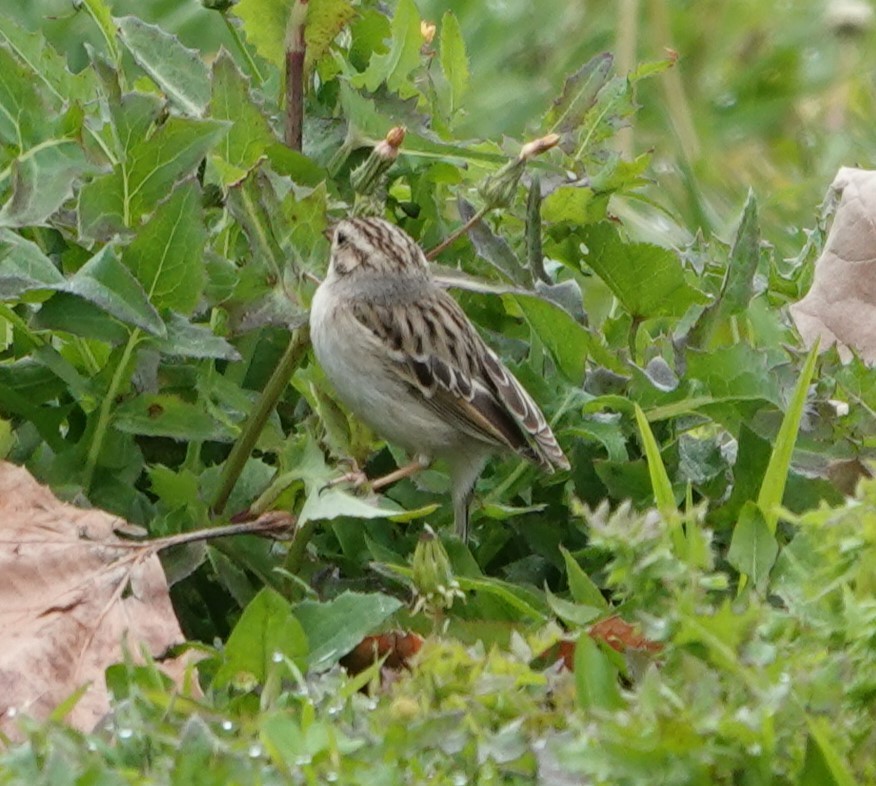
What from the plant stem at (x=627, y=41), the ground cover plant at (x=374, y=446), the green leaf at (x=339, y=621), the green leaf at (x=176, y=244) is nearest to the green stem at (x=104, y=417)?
the ground cover plant at (x=374, y=446)

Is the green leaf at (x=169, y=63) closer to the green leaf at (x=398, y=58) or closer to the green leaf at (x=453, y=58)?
the green leaf at (x=398, y=58)

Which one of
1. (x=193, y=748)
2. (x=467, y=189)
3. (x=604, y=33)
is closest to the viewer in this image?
(x=193, y=748)

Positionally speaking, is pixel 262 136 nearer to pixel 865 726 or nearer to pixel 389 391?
pixel 389 391

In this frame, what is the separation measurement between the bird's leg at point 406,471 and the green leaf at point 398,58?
30.9 inches

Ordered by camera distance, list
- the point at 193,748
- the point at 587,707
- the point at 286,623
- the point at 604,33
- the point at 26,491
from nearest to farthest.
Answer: the point at 193,748
the point at 587,707
the point at 286,623
the point at 26,491
the point at 604,33

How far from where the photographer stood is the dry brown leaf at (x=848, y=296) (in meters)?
4.56

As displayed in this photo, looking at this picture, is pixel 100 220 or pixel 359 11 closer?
pixel 100 220

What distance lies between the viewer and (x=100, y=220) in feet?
12.7

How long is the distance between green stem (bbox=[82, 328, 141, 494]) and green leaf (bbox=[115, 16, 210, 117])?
26.8 inches

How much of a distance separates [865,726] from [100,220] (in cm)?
187

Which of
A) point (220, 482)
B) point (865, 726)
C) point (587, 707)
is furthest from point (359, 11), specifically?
point (865, 726)

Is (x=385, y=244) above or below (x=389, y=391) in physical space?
above

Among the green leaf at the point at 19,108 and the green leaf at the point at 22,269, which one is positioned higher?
the green leaf at the point at 19,108

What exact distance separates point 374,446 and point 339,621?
95 centimetres
